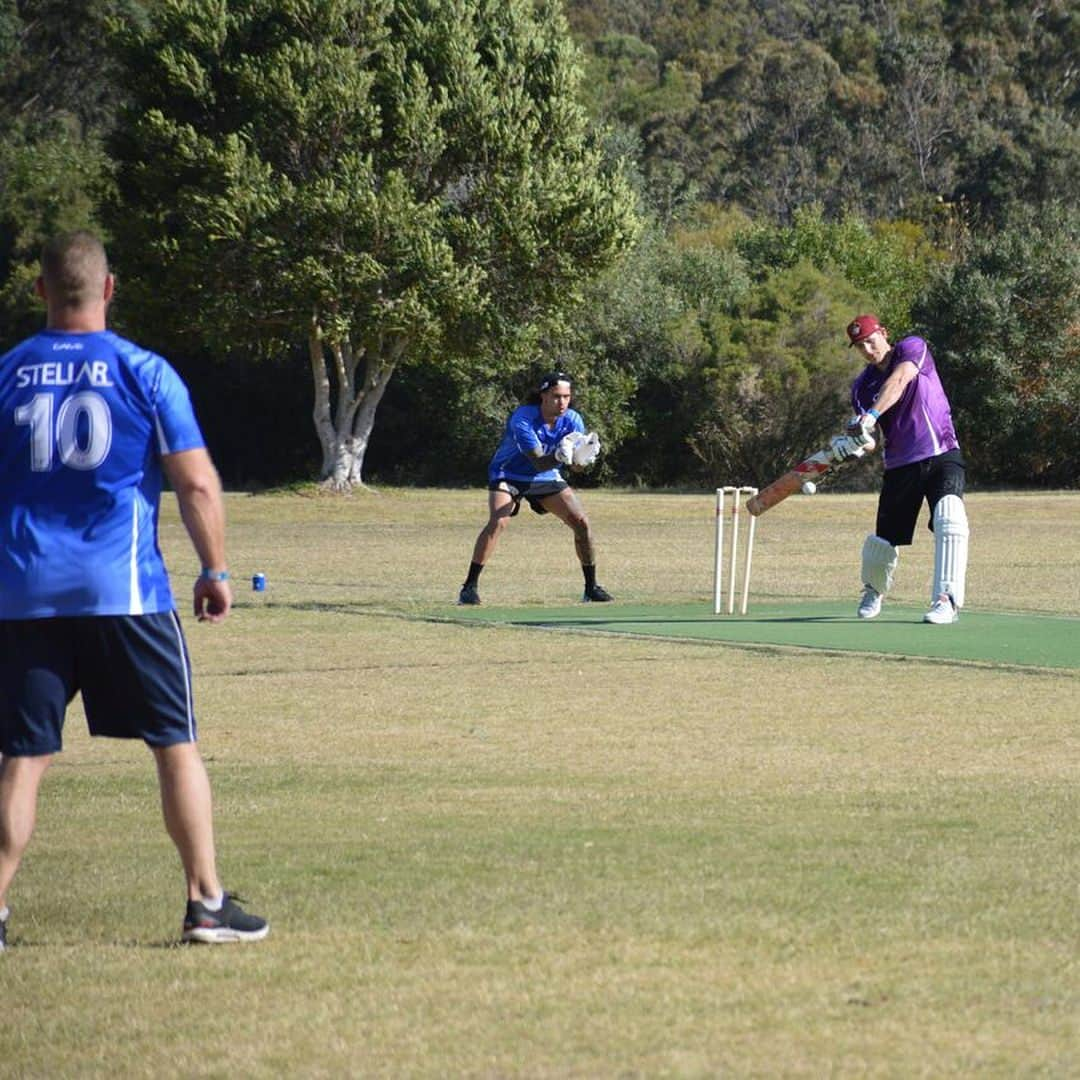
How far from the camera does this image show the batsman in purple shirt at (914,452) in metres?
14.4

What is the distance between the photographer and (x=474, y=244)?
1631 inches

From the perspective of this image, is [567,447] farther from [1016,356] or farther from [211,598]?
[1016,356]

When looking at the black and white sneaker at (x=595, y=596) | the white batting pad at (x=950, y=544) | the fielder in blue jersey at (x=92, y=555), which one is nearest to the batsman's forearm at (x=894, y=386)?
the white batting pad at (x=950, y=544)

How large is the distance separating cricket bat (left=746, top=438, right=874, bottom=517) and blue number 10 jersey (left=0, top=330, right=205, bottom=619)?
28.3 ft

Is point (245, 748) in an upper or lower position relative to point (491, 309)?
lower

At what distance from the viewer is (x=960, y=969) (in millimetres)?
5102

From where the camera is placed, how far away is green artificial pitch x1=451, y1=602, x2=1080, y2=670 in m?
13.5

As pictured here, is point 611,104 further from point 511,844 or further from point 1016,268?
point 511,844

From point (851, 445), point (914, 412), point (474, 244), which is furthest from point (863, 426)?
point (474, 244)

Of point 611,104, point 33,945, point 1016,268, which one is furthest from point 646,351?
point 33,945

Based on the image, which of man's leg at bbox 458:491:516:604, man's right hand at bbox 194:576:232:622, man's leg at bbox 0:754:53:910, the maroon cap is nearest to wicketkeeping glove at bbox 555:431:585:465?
man's leg at bbox 458:491:516:604

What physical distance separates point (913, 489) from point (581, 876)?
8895 mm

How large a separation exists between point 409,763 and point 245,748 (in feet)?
3.24

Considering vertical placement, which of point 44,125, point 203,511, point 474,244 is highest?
point 44,125
